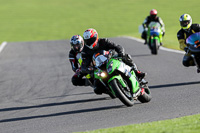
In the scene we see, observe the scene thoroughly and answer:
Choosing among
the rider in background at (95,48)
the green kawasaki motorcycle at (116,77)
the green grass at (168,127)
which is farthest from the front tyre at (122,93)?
the green grass at (168,127)

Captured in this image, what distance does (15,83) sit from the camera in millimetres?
14141

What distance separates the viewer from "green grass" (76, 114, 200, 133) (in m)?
6.15

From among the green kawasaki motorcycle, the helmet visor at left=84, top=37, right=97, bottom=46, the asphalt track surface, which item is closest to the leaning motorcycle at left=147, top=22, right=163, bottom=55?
the asphalt track surface

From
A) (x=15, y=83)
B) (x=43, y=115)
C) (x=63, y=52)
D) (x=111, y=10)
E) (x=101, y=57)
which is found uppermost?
(x=101, y=57)

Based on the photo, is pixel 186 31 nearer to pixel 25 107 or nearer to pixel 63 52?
pixel 25 107

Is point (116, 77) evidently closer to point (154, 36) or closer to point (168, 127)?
point (168, 127)

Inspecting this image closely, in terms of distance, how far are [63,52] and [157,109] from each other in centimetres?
1483

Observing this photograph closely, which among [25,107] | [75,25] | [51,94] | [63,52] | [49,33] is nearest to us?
[25,107]

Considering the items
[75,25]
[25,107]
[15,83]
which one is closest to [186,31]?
[25,107]

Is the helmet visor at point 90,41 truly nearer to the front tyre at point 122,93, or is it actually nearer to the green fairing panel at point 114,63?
the green fairing panel at point 114,63

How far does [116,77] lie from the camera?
8445 mm

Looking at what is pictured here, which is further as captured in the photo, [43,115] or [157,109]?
[43,115]

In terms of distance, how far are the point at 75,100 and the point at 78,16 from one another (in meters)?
37.9

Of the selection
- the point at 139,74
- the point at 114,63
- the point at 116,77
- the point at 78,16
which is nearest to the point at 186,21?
the point at 139,74
